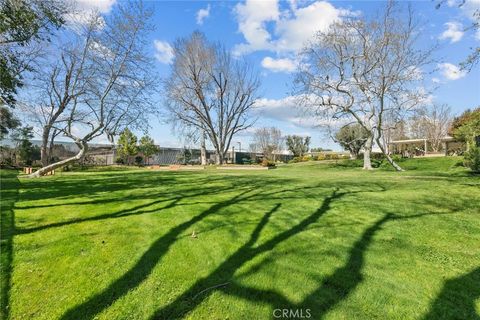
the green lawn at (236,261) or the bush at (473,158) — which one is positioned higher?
the bush at (473,158)

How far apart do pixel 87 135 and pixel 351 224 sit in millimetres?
12037

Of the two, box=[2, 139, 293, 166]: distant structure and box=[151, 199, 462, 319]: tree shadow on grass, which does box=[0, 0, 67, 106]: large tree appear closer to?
box=[151, 199, 462, 319]: tree shadow on grass

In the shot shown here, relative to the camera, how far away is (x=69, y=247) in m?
3.55

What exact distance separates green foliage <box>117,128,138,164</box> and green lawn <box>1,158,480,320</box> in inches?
1333

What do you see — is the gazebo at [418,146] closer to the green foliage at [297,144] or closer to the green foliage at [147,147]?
the green foliage at [297,144]

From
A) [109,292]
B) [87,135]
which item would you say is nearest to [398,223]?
[109,292]

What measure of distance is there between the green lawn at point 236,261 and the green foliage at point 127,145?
3385 centimetres

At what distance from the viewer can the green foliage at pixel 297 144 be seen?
59.8m

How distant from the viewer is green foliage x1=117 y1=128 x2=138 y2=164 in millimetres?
37812

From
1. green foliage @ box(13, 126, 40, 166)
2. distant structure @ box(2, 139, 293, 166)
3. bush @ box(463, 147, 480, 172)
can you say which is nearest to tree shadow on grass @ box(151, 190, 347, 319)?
bush @ box(463, 147, 480, 172)

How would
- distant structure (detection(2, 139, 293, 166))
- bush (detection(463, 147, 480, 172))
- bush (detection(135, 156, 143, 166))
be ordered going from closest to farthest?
bush (detection(463, 147, 480, 172)) < distant structure (detection(2, 139, 293, 166)) < bush (detection(135, 156, 143, 166))

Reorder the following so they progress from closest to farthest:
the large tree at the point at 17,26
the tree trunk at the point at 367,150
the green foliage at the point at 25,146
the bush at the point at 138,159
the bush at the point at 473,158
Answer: the large tree at the point at 17,26 < the bush at the point at 473,158 < the tree trunk at the point at 367,150 < the green foliage at the point at 25,146 < the bush at the point at 138,159

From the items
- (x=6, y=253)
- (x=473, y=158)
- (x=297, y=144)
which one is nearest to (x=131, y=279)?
(x=6, y=253)

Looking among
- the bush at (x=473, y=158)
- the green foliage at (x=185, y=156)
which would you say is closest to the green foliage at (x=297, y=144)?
the green foliage at (x=185, y=156)
